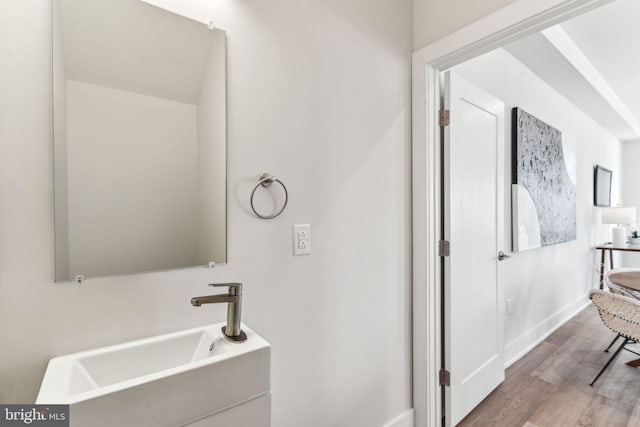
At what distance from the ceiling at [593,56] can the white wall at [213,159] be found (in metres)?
2.42

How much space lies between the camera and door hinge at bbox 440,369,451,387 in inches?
72.6

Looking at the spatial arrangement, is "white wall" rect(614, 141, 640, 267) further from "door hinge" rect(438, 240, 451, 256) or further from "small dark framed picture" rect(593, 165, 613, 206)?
"door hinge" rect(438, 240, 451, 256)

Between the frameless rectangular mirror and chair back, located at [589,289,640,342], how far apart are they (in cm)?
271

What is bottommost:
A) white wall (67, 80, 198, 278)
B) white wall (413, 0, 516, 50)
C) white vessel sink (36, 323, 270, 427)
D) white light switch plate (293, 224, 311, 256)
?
white vessel sink (36, 323, 270, 427)

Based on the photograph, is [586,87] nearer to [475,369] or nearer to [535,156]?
[535,156]

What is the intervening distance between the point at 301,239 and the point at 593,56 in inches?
139

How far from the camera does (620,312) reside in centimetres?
222

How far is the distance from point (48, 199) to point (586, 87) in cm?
449

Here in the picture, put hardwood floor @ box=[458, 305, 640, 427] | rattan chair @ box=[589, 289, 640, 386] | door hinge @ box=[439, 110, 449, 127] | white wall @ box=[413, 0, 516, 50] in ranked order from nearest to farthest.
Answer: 1. white wall @ box=[413, 0, 516, 50]
2. door hinge @ box=[439, 110, 449, 127]
3. hardwood floor @ box=[458, 305, 640, 427]
4. rattan chair @ box=[589, 289, 640, 386]

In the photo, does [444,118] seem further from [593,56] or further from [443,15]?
[593,56]

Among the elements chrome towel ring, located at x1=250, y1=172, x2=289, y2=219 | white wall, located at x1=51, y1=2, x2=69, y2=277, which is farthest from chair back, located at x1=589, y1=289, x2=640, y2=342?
white wall, located at x1=51, y1=2, x2=69, y2=277

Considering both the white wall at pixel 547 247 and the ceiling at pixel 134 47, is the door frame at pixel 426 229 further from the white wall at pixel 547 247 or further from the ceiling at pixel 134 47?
the ceiling at pixel 134 47

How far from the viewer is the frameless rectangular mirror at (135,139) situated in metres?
0.88

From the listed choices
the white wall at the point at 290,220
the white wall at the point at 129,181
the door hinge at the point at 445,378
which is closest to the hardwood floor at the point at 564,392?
the door hinge at the point at 445,378
